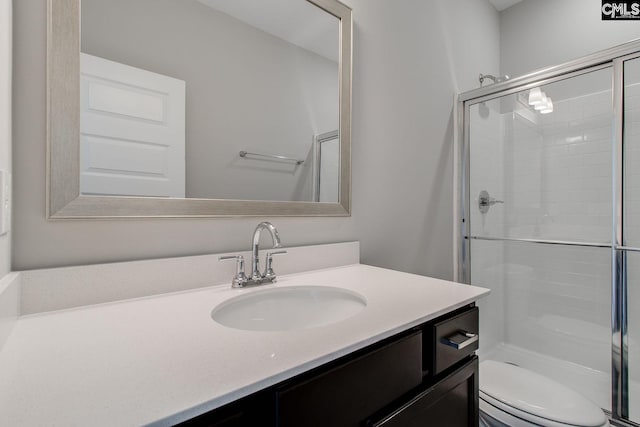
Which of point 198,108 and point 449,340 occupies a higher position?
point 198,108

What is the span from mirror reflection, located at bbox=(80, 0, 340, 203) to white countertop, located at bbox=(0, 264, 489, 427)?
339mm

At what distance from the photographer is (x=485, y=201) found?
1.94 meters

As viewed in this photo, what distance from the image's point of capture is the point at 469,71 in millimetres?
2045

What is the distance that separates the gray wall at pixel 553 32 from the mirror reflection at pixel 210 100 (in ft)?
5.79

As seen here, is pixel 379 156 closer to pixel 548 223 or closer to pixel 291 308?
pixel 291 308

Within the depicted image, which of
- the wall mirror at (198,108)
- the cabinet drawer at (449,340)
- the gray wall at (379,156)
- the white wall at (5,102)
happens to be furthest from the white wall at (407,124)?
the white wall at (5,102)

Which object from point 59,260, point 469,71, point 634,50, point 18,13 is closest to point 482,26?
point 469,71

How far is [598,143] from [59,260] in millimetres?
2285

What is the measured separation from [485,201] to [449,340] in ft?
4.61

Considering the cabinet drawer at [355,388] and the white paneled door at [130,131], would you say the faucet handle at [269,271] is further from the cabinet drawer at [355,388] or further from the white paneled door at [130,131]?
the cabinet drawer at [355,388]

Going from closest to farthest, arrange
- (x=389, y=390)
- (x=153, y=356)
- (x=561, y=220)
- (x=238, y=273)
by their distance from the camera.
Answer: (x=153, y=356)
(x=389, y=390)
(x=238, y=273)
(x=561, y=220)

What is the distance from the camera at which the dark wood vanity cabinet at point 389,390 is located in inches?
18.7

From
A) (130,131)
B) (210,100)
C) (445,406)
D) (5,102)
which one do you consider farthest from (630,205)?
(5,102)

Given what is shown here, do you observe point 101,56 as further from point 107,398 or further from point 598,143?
point 598,143
